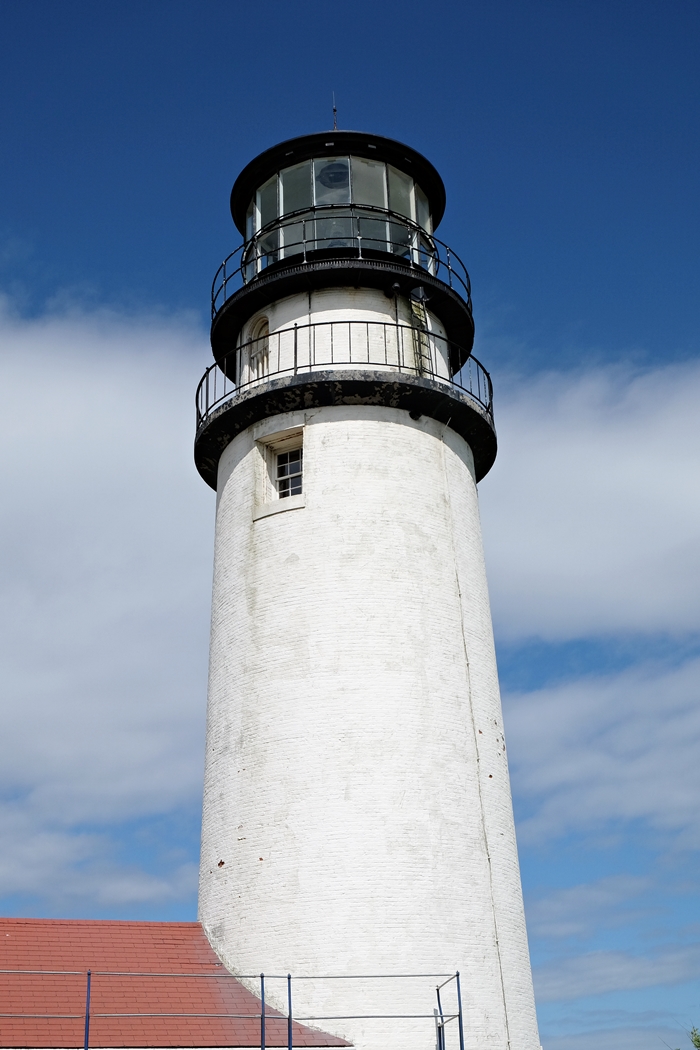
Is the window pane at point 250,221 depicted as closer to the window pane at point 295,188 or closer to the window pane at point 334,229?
the window pane at point 295,188

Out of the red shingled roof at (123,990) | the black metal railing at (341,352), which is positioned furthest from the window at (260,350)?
the red shingled roof at (123,990)

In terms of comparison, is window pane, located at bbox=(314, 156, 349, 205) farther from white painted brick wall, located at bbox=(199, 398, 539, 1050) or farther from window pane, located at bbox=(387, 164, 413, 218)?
white painted brick wall, located at bbox=(199, 398, 539, 1050)

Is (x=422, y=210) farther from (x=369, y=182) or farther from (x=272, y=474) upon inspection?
(x=272, y=474)

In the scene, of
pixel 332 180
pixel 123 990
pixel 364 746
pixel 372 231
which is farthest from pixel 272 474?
pixel 123 990

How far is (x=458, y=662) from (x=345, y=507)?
282cm

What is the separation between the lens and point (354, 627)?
15445 millimetres

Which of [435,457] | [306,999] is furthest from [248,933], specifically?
[435,457]

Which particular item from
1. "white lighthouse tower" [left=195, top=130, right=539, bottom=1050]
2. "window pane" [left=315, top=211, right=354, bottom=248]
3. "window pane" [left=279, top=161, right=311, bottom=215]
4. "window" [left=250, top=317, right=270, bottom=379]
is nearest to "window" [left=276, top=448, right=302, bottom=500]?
"white lighthouse tower" [left=195, top=130, right=539, bottom=1050]

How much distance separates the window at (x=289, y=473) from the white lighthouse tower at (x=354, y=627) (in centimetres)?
4

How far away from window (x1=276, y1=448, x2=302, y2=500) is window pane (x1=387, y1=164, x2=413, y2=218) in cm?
495

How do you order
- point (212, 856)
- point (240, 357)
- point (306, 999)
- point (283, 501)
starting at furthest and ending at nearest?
point (240, 357) → point (283, 501) → point (212, 856) → point (306, 999)

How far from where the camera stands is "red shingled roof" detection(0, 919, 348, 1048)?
12.0 m

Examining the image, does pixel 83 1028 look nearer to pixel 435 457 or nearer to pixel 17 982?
pixel 17 982

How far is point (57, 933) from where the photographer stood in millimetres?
13781
